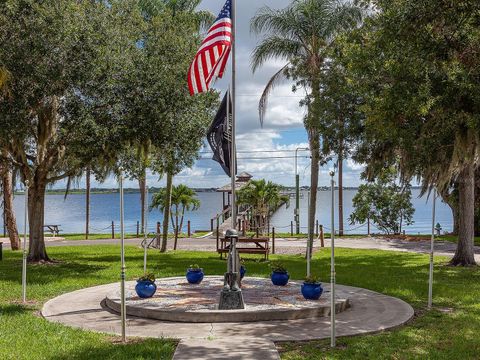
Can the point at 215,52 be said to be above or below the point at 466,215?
above

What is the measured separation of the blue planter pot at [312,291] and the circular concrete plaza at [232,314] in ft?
0.53

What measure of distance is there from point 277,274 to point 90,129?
704cm

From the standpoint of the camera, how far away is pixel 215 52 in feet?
35.1

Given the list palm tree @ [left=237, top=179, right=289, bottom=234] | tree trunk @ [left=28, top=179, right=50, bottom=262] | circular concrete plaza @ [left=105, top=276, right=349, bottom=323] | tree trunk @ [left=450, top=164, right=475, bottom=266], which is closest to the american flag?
circular concrete plaza @ [left=105, top=276, right=349, bottom=323]

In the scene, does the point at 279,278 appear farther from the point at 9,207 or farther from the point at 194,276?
the point at 9,207

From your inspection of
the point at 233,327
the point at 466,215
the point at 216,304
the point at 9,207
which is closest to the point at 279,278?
the point at 216,304

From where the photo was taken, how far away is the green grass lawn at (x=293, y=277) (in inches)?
304

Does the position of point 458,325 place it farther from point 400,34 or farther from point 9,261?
point 9,261

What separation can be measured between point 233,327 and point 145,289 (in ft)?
Answer: 8.89

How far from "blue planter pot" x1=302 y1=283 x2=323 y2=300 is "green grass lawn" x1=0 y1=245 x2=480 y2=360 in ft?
6.42

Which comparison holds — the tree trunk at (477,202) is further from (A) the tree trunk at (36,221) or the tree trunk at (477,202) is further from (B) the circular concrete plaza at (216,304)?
(A) the tree trunk at (36,221)

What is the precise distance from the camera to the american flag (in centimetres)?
1060

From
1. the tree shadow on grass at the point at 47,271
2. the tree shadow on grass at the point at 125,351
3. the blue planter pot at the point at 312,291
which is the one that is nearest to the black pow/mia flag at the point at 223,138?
the blue planter pot at the point at 312,291

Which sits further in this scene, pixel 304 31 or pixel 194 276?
pixel 304 31
